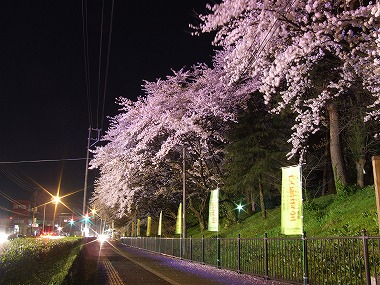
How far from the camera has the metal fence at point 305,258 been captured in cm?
822

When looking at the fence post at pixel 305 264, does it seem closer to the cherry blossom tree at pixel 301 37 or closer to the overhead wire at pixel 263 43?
the cherry blossom tree at pixel 301 37

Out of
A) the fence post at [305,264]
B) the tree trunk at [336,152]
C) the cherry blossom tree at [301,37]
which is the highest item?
the cherry blossom tree at [301,37]

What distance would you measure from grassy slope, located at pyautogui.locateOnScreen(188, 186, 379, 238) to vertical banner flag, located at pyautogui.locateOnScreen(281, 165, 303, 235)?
4.53 ft

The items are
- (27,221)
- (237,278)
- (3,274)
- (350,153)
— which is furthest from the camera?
(27,221)

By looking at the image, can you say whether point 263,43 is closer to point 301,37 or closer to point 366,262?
point 301,37

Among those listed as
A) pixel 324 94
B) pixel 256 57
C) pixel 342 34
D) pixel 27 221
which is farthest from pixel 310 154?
pixel 27 221

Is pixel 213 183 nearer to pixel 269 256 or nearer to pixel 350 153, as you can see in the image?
pixel 350 153

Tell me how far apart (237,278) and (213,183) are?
47.6 ft

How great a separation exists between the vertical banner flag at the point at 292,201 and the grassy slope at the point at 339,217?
138cm

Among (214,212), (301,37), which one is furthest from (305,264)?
(214,212)

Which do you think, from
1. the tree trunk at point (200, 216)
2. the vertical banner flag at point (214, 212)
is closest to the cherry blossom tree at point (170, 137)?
the tree trunk at point (200, 216)

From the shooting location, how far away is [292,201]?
11.1 meters

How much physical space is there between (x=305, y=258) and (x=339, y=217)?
13.5ft

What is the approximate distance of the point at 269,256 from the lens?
12164 millimetres
